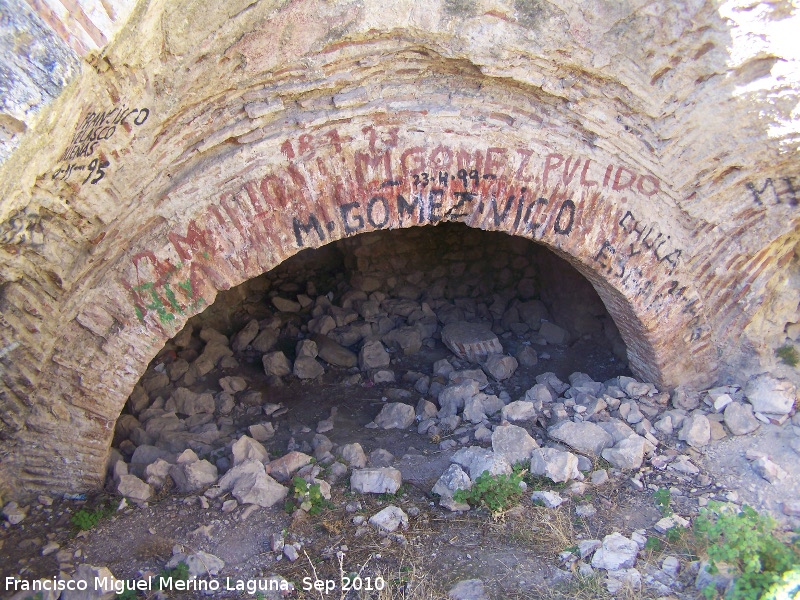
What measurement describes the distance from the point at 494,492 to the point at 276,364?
2.43 meters

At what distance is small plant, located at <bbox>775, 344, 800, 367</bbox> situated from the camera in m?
4.56

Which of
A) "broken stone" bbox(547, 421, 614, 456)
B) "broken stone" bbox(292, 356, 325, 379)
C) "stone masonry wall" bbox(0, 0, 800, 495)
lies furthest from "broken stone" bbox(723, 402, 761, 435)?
"broken stone" bbox(292, 356, 325, 379)

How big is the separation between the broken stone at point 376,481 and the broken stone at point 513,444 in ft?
2.08

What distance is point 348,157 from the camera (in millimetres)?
3697

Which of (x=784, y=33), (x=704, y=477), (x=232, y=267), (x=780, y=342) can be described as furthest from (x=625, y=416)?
(x=232, y=267)

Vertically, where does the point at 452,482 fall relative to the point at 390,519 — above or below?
above

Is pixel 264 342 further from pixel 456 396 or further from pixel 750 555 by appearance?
pixel 750 555

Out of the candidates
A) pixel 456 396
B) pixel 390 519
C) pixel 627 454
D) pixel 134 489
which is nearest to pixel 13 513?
pixel 134 489

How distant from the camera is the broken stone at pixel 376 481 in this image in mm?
3918

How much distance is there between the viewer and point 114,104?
318 centimetres

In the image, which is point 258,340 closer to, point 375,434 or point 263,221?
point 375,434

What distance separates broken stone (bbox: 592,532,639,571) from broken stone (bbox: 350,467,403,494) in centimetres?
116

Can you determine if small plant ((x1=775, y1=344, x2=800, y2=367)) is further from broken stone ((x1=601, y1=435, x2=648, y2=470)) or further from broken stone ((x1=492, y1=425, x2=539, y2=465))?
broken stone ((x1=492, y1=425, x2=539, y2=465))

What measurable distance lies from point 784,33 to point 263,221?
9.33ft
